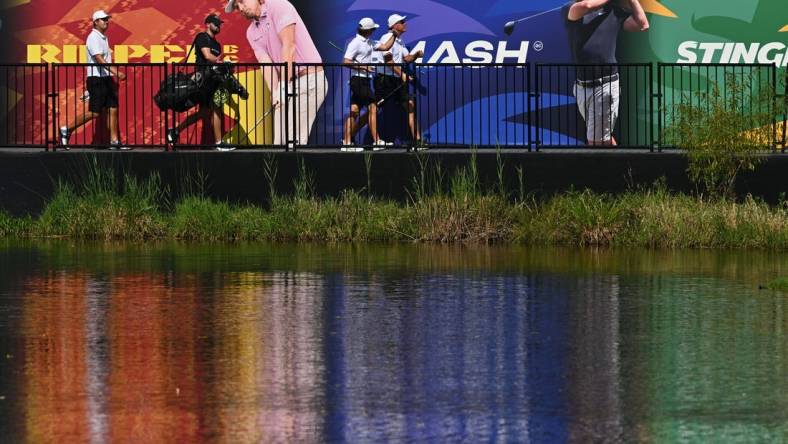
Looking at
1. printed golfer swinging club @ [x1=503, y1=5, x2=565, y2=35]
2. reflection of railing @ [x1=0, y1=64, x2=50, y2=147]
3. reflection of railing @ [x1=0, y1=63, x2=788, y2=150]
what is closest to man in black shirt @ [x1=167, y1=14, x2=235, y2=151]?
reflection of railing @ [x1=0, y1=63, x2=788, y2=150]

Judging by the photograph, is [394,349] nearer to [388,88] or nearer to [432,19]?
[388,88]

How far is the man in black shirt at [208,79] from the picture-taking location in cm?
2311

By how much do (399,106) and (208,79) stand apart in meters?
2.70

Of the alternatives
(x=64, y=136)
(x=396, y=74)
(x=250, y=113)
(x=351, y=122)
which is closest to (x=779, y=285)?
(x=396, y=74)

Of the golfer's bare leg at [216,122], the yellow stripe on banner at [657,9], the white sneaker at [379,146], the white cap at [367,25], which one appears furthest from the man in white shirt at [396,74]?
the yellow stripe on banner at [657,9]

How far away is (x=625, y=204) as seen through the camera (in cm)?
1927

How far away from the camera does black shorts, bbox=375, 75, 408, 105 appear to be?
912 inches

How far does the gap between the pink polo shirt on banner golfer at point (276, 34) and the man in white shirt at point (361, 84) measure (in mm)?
1121

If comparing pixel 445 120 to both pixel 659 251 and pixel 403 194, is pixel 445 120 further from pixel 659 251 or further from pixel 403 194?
pixel 659 251

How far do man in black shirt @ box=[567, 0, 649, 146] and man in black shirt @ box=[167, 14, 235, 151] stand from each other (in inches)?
198

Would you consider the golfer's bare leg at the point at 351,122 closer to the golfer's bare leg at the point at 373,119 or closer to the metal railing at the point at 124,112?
the golfer's bare leg at the point at 373,119

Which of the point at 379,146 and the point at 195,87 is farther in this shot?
the point at 195,87

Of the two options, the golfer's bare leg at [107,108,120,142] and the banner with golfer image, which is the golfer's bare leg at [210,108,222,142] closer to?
the banner with golfer image

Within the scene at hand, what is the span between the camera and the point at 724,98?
2091cm
